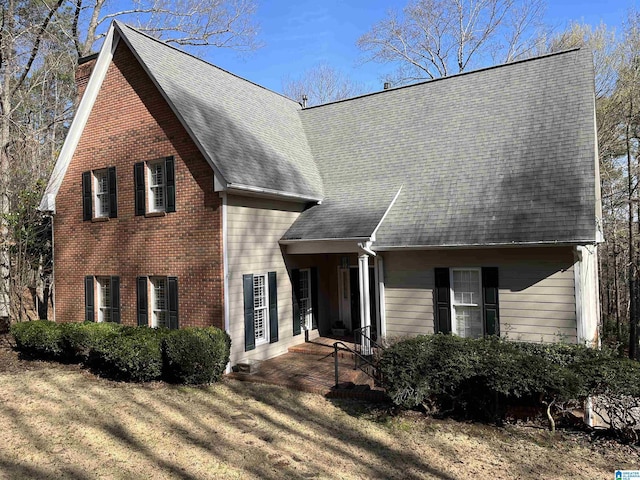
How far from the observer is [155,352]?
984 centimetres

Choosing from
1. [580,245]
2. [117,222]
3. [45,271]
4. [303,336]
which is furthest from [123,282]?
[580,245]

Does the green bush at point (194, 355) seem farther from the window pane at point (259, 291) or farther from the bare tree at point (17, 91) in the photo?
the bare tree at point (17, 91)

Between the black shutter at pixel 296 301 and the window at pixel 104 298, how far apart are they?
18.0 feet

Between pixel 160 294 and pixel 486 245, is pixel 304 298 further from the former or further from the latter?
pixel 486 245

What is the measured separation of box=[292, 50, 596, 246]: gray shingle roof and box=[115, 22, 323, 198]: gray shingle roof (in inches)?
46.6

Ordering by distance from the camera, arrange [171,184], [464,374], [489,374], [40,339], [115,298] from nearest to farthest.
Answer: [489,374], [464,374], [171,184], [40,339], [115,298]

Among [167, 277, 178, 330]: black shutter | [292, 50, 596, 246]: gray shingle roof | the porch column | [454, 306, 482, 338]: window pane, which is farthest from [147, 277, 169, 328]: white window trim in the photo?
[454, 306, 482, 338]: window pane

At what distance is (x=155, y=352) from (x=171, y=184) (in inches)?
171

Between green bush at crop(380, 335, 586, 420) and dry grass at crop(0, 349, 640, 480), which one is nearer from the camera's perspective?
dry grass at crop(0, 349, 640, 480)

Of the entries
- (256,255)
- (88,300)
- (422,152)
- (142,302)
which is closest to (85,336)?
(142,302)

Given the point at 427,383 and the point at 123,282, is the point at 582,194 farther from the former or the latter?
the point at 123,282

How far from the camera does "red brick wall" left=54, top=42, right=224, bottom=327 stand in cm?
1095

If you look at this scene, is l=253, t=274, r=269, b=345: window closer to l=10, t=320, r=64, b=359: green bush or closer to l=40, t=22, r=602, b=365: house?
l=40, t=22, r=602, b=365: house

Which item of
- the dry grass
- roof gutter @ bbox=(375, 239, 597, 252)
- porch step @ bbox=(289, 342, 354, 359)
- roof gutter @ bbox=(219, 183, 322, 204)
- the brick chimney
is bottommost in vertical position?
the dry grass
